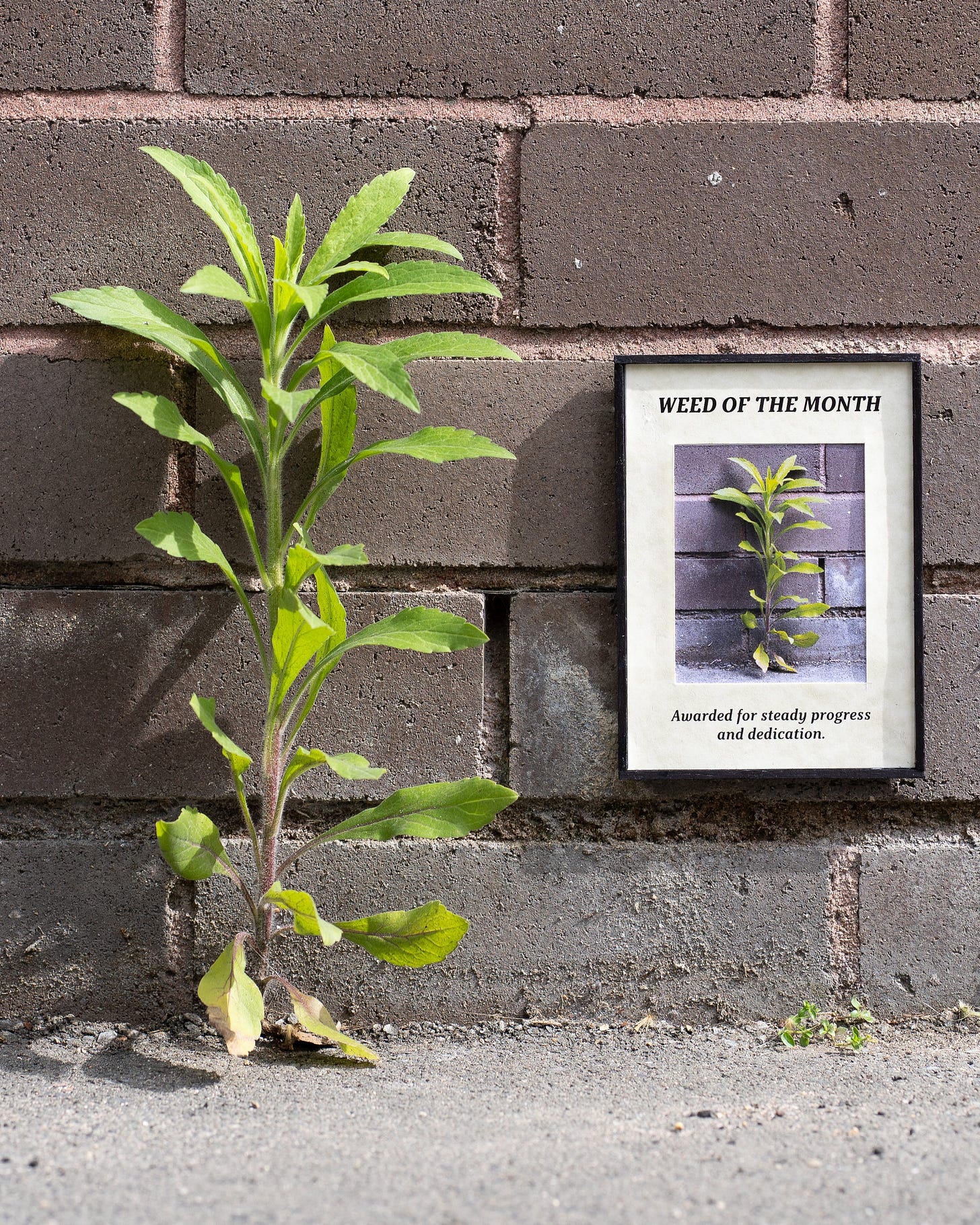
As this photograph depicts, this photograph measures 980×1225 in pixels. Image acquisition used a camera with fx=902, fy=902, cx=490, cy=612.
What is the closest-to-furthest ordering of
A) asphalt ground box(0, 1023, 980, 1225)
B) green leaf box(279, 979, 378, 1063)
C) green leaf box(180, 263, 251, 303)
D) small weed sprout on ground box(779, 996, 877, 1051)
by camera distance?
1. asphalt ground box(0, 1023, 980, 1225)
2. green leaf box(180, 263, 251, 303)
3. green leaf box(279, 979, 378, 1063)
4. small weed sprout on ground box(779, 996, 877, 1051)

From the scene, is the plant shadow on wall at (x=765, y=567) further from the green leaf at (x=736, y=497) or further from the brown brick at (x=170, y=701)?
the brown brick at (x=170, y=701)

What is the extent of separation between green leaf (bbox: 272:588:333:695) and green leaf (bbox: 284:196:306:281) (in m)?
0.51

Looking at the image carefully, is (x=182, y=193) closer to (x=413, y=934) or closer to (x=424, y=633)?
(x=424, y=633)

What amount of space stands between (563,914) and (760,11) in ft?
5.29

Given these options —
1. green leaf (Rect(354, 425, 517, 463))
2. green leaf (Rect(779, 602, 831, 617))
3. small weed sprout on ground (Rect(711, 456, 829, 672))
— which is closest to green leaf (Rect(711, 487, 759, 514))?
small weed sprout on ground (Rect(711, 456, 829, 672))

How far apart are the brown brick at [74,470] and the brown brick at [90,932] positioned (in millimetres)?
522

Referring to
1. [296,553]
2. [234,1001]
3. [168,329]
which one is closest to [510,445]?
[296,553]

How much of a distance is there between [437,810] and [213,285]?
81 centimetres

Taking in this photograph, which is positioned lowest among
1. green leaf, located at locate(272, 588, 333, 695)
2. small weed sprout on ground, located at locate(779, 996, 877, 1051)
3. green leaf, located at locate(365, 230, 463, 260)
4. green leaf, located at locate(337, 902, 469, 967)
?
small weed sprout on ground, located at locate(779, 996, 877, 1051)

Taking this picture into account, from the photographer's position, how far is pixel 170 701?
1.57m

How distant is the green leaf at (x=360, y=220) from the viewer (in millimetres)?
1375

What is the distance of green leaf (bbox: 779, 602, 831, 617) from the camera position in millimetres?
1571

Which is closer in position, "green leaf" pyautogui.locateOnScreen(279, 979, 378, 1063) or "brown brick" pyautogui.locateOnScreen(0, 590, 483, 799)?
"green leaf" pyautogui.locateOnScreen(279, 979, 378, 1063)

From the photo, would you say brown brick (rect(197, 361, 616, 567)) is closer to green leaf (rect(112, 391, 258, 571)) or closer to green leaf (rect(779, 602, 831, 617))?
green leaf (rect(112, 391, 258, 571))
